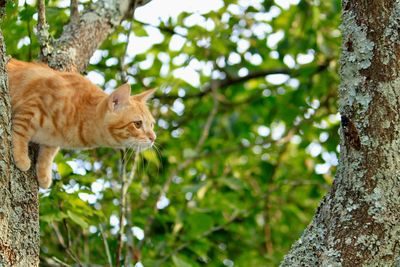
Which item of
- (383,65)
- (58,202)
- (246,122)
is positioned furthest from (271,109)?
(383,65)

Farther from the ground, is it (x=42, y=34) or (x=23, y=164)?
(x=42, y=34)

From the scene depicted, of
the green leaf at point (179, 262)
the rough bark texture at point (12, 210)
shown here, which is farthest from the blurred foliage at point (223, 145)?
the rough bark texture at point (12, 210)

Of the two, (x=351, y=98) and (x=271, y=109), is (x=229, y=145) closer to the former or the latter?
(x=271, y=109)

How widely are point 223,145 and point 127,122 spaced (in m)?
3.66

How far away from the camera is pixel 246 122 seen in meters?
8.51

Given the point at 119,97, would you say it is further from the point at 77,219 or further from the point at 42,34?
the point at 42,34

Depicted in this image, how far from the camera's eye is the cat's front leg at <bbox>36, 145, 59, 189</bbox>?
411cm

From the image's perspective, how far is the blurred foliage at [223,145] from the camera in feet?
21.6

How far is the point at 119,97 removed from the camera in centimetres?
473

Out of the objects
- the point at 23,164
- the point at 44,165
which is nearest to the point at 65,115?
the point at 44,165

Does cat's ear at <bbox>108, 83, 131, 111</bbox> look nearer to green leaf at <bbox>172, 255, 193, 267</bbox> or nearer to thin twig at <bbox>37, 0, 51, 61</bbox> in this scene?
thin twig at <bbox>37, 0, 51, 61</bbox>

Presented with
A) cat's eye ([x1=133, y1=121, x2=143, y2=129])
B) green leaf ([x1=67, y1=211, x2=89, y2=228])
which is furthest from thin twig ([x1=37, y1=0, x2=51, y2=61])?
green leaf ([x1=67, y1=211, x2=89, y2=228])

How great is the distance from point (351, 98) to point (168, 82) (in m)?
4.87

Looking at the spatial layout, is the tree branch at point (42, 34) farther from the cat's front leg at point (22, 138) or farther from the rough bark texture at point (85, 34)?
the cat's front leg at point (22, 138)
